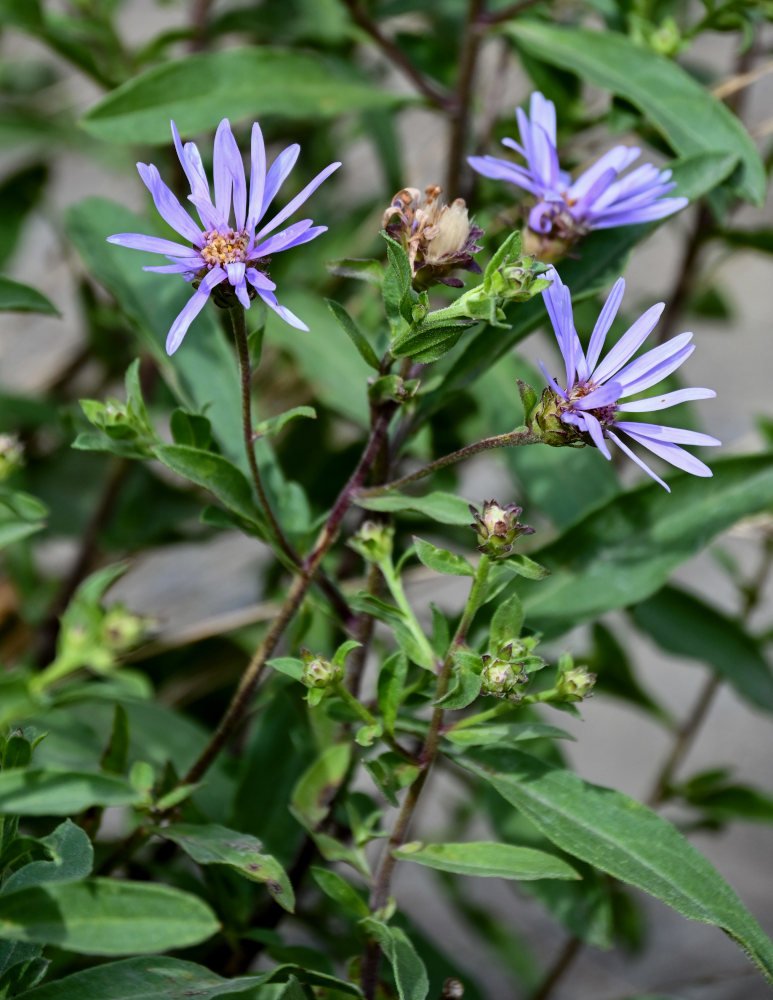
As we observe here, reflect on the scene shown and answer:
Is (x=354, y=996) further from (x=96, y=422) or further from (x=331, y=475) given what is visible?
(x=331, y=475)

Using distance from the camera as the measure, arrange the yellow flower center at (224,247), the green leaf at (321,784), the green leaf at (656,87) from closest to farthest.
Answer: the yellow flower center at (224,247), the green leaf at (321,784), the green leaf at (656,87)

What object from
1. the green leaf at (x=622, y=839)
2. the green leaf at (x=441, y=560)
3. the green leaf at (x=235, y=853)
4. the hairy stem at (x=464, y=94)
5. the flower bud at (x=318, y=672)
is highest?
the hairy stem at (x=464, y=94)

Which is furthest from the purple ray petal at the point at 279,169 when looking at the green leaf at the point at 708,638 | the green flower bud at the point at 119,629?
the green leaf at the point at 708,638

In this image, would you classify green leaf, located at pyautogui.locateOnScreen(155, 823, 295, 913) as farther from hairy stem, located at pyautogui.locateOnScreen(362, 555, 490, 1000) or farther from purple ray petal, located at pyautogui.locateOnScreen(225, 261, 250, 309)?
purple ray petal, located at pyautogui.locateOnScreen(225, 261, 250, 309)

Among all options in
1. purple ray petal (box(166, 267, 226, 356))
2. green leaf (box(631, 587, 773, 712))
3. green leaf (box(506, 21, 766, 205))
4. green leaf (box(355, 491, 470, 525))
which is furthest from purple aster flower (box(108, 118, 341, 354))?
green leaf (box(631, 587, 773, 712))

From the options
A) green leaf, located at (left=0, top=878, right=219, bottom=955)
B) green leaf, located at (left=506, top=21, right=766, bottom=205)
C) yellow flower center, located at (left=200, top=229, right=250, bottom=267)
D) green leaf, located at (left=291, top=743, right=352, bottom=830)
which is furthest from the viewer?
green leaf, located at (left=506, top=21, right=766, bottom=205)

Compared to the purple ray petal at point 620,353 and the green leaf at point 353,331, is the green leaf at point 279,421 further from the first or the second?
the purple ray petal at point 620,353
